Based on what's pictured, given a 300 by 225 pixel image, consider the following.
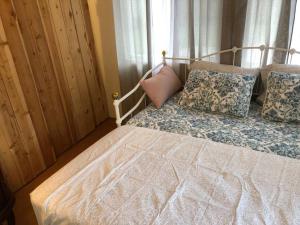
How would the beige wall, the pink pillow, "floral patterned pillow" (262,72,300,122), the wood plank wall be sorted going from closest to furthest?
1. "floral patterned pillow" (262,72,300,122)
2. the wood plank wall
3. the pink pillow
4. the beige wall

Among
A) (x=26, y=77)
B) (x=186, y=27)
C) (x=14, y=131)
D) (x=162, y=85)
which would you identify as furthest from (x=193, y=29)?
(x=14, y=131)

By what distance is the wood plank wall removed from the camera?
193 centimetres

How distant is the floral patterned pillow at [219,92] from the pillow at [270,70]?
11 cm

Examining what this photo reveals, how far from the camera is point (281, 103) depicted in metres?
1.75

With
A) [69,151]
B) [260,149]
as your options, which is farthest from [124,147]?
[69,151]

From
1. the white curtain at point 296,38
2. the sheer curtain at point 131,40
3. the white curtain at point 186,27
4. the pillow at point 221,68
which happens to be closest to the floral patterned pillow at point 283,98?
the pillow at point 221,68

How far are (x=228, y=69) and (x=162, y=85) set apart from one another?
0.56 meters

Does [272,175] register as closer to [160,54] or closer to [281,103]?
[281,103]

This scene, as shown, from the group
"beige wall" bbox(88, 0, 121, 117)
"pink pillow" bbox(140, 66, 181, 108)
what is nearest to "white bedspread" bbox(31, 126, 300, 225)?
"pink pillow" bbox(140, 66, 181, 108)

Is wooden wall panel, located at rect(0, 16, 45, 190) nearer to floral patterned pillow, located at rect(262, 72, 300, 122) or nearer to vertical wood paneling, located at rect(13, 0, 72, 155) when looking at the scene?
vertical wood paneling, located at rect(13, 0, 72, 155)

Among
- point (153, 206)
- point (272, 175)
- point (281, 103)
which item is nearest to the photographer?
point (153, 206)

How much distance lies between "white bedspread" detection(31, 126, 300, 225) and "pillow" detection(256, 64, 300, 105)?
749 millimetres

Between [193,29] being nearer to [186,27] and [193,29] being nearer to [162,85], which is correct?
[186,27]

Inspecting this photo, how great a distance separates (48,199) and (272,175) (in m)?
1.10
